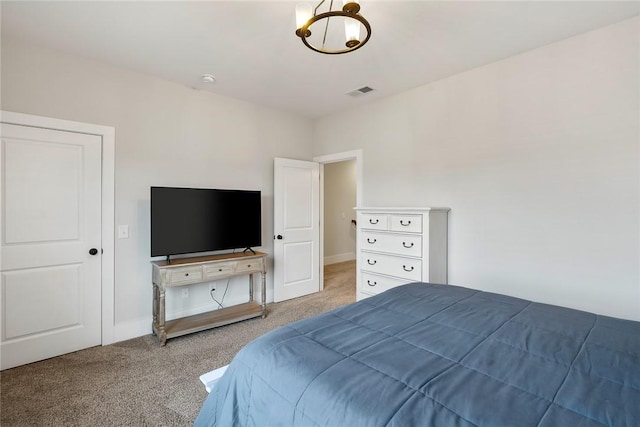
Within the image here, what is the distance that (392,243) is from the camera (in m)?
3.10

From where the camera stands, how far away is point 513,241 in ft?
8.84

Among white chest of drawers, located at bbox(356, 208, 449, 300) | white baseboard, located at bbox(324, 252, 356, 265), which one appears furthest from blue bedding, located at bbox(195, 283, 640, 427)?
white baseboard, located at bbox(324, 252, 356, 265)

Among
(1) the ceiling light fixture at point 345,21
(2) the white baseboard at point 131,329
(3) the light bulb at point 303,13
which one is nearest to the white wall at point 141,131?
(2) the white baseboard at point 131,329

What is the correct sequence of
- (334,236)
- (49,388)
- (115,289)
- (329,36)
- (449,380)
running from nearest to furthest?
1. (449,380)
2. (49,388)
3. (329,36)
4. (115,289)
5. (334,236)

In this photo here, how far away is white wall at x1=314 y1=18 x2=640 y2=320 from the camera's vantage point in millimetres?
2209

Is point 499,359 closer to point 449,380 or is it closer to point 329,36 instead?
point 449,380

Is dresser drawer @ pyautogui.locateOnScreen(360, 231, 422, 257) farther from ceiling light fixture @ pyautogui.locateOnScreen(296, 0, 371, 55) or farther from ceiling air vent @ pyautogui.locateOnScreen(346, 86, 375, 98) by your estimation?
ceiling light fixture @ pyautogui.locateOnScreen(296, 0, 371, 55)

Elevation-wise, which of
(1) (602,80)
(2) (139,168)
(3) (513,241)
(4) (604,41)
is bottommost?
(3) (513,241)

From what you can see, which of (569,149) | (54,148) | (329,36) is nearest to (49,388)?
(54,148)

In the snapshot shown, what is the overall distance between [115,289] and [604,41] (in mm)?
4706

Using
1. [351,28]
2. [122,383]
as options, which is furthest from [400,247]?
[122,383]

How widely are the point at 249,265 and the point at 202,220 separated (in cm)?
72

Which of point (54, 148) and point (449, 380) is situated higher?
point (54, 148)

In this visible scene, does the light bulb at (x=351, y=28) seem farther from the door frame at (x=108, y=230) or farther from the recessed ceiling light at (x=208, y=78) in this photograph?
the door frame at (x=108, y=230)
